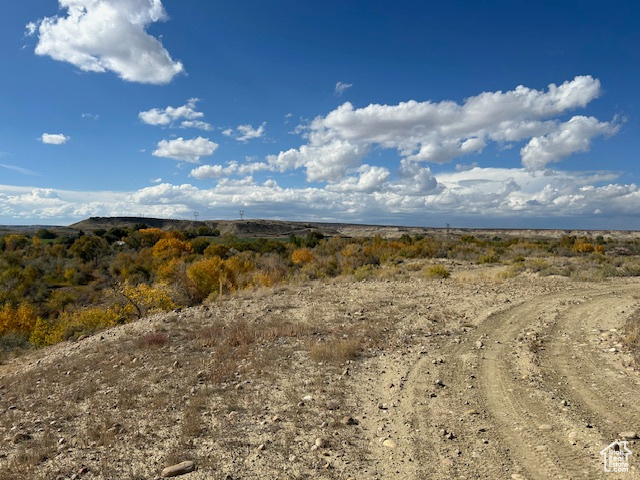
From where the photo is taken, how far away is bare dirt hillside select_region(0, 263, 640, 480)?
216 inches

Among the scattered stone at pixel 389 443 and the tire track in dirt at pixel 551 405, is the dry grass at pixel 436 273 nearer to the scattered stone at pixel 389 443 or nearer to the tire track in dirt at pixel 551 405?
the tire track in dirt at pixel 551 405

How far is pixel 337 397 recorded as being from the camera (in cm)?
746

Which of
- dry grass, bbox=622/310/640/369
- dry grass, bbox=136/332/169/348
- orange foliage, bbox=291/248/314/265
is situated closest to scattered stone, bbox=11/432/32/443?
dry grass, bbox=136/332/169/348

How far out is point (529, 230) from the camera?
178875 millimetres

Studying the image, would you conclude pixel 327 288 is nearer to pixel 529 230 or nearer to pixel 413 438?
pixel 413 438

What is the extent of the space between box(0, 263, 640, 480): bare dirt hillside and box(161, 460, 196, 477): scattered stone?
9 cm

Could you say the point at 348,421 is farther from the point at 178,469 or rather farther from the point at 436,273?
the point at 436,273

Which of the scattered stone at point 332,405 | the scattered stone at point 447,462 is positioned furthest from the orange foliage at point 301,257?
the scattered stone at point 447,462

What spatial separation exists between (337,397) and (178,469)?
292 cm

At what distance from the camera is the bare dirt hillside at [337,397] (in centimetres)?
549

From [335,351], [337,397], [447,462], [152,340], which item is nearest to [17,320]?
[152,340]

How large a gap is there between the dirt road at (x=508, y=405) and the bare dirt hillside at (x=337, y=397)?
0.10 feet

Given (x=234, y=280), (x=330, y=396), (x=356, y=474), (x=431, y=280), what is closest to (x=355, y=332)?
(x=330, y=396)

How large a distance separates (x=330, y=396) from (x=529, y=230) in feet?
631
